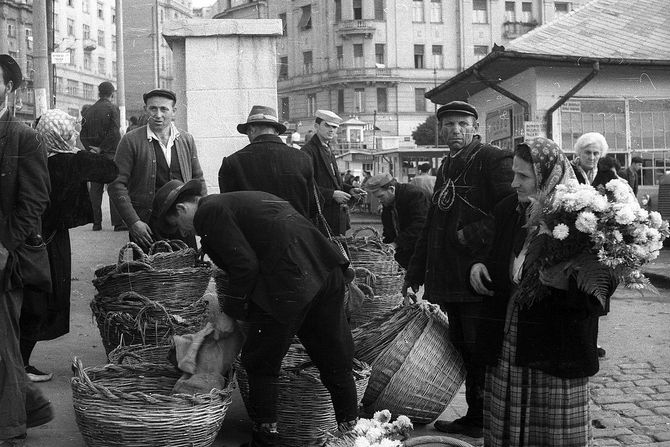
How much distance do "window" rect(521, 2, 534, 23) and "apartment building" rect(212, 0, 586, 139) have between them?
0.72 metres

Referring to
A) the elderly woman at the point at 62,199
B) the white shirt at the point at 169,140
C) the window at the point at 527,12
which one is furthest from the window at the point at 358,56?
the elderly woman at the point at 62,199

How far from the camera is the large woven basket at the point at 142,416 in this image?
169 inches

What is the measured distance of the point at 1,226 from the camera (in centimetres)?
446

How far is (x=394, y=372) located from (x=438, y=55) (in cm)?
6677

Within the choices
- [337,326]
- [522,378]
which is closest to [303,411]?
[337,326]

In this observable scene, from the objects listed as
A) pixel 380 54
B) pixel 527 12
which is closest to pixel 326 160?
pixel 380 54

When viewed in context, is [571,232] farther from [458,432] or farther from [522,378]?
[458,432]

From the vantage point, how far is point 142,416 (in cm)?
428

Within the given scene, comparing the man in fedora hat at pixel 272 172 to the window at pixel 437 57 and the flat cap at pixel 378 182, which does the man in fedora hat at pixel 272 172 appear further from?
the window at pixel 437 57

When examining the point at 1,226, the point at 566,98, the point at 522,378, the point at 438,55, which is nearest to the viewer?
the point at 522,378

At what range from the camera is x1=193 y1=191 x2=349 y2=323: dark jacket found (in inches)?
171

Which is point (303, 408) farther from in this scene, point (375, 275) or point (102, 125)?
point (102, 125)

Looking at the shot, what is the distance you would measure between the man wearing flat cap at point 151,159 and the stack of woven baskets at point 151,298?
596 mm

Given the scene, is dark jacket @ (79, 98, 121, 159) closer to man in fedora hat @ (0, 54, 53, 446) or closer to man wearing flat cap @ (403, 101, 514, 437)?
man wearing flat cap @ (403, 101, 514, 437)
